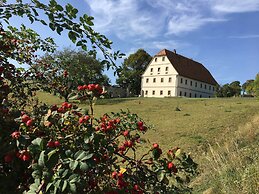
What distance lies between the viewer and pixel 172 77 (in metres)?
62.1

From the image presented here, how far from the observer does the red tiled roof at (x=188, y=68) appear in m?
63.0

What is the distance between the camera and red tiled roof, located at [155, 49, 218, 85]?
63000mm

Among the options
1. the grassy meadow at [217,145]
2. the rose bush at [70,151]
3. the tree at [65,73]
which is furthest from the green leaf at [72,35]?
the tree at [65,73]

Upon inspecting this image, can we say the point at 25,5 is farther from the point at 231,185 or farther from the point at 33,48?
the point at 231,185

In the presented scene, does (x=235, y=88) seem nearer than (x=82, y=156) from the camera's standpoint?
No

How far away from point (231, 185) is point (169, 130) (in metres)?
11.1

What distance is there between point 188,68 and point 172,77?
19.9ft

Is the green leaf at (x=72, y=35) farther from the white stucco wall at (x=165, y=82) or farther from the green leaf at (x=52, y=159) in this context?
the white stucco wall at (x=165, y=82)

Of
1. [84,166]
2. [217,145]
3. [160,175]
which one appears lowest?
[217,145]

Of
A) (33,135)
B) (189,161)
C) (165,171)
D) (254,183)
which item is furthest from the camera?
(254,183)

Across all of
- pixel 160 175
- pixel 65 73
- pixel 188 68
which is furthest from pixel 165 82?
pixel 160 175

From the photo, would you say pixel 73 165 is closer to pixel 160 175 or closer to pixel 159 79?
pixel 160 175

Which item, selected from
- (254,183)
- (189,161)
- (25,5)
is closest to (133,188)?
(189,161)

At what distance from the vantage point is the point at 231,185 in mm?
5535
